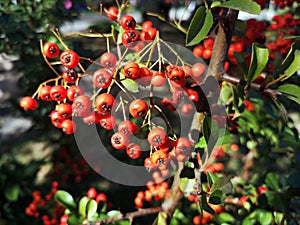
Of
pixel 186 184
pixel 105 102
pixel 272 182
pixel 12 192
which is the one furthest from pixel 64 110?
pixel 12 192

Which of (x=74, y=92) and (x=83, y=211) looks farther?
(x=83, y=211)

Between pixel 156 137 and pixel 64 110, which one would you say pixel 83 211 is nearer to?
pixel 64 110

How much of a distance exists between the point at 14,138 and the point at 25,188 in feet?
7.03

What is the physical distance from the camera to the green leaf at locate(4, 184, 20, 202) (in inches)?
85.4

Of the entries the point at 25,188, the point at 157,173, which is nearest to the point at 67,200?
the point at 157,173

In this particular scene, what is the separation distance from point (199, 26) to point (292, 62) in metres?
0.28

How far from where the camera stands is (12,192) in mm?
2203

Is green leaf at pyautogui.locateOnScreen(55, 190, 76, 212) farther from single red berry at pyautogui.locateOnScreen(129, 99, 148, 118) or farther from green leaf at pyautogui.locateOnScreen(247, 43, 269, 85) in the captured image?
green leaf at pyautogui.locateOnScreen(247, 43, 269, 85)

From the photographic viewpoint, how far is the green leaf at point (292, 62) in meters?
0.96

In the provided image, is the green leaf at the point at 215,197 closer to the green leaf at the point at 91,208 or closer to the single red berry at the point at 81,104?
the single red berry at the point at 81,104

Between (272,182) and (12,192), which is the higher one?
(272,182)

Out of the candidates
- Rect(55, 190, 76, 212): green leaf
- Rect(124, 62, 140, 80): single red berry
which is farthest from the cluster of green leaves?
Rect(124, 62, 140, 80): single red berry

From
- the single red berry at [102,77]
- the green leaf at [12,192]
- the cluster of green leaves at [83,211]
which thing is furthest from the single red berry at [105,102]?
the green leaf at [12,192]

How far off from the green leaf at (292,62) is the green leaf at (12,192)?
1744 millimetres
